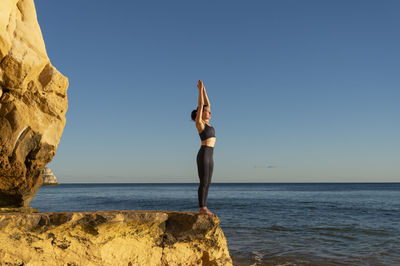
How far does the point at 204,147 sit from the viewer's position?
5699 mm

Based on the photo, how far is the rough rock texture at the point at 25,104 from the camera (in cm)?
815

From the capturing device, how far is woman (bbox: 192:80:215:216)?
560 centimetres

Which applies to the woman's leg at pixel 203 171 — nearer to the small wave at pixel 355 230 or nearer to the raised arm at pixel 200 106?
the raised arm at pixel 200 106

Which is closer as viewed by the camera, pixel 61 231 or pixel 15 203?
pixel 61 231

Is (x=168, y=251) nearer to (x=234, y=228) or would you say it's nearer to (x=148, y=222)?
(x=148, y=222)

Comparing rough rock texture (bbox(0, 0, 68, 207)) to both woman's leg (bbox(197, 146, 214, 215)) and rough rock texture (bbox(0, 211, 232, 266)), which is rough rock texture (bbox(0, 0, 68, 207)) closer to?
rough rock texture (bbox(0, 211, 232, 266))

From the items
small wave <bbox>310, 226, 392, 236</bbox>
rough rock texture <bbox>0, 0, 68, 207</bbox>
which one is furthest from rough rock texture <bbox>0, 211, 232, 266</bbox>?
small wave <bbox>310, 226, 392, 236</bbox>

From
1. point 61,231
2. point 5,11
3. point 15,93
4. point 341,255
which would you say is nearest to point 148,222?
point 61,231

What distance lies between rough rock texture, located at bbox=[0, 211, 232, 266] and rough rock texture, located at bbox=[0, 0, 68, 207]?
4.88 m

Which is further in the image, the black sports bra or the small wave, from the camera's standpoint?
the small wave

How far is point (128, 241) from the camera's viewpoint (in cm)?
480

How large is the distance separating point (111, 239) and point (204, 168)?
6.25 feet

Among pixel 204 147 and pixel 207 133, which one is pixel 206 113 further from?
pixel 204 147

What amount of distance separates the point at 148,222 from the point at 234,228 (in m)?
13.0
